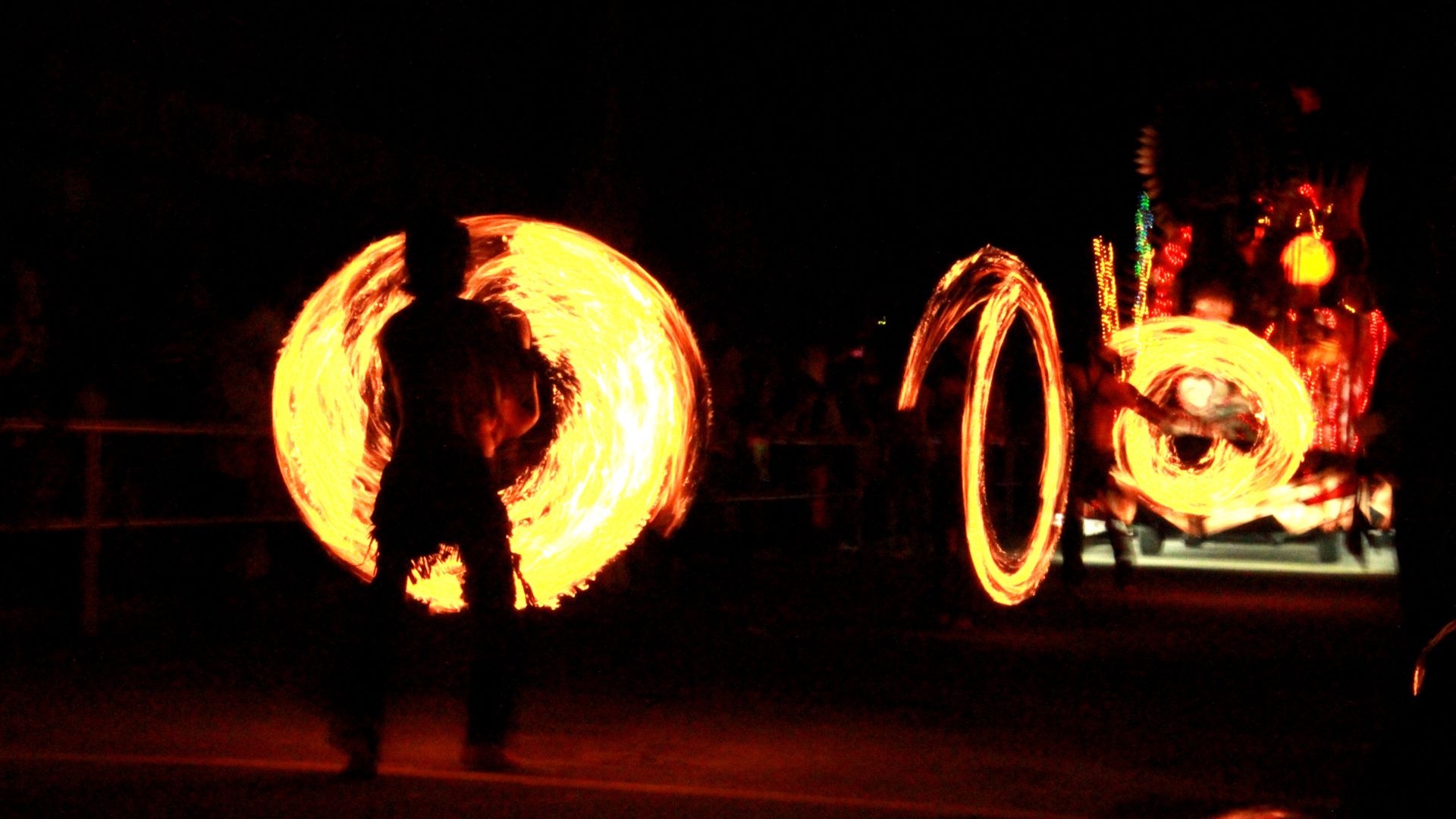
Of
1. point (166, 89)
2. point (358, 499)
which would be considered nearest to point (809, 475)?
point (166, 89)

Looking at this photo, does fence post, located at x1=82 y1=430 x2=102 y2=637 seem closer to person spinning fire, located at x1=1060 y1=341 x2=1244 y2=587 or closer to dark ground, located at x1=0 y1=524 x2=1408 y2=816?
dark ground, located at x1=0 y1=524 x2=1408 y2=816

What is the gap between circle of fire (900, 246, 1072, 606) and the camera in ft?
43.2

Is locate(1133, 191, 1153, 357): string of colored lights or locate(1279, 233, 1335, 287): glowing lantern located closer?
locate(1279, 233, 1335, 287): glowing lantern

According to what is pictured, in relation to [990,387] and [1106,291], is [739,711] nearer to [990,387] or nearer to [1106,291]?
[990,387]

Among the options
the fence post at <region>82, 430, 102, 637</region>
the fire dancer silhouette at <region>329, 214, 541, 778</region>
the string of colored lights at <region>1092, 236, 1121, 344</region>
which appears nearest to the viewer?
the fire dancer silhouette at <region>329, 214, 541, 778</region>

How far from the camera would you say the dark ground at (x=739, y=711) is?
671cm

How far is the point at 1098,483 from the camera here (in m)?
15.8

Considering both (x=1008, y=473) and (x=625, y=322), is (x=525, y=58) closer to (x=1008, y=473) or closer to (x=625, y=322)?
(x=1008, y=473)

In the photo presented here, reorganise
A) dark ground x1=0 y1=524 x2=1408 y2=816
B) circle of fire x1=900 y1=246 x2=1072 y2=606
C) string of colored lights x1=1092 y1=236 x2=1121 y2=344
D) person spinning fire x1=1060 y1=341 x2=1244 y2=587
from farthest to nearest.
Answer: string of colored lights x1=1092 y1=236 x2=1121 y2=344 < person spinning fire x1=1060 y1=341 x2=1244 y2=587 < circle of fire x1=900 y1=246 x2=1072 y2=606 < dark ground x1=0 y1=524 x2=1408 y2=816

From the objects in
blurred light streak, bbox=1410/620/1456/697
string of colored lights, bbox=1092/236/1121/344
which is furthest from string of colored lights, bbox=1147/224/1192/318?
blurred light streak, bbox=1410/620/1456/697

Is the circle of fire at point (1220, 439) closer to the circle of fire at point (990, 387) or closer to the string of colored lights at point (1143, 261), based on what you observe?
the circle of fire at point (990, 387)

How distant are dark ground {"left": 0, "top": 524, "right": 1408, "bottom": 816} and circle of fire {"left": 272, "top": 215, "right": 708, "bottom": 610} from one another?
70 centimetres

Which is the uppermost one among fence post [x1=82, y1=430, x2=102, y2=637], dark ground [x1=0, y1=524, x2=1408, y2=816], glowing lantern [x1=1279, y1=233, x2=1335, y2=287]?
glowing lantern [x1=1279, y1=233, x2=1335, y2=287]

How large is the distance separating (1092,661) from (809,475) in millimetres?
8351
